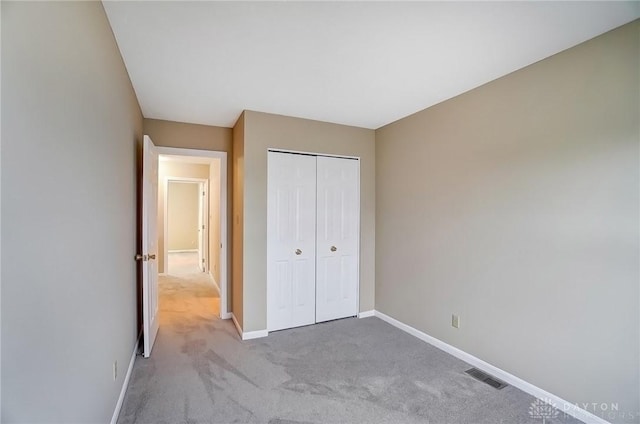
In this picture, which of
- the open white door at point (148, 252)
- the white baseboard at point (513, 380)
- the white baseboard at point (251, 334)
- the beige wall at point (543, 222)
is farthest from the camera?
the white baseboard at point (251, 334)

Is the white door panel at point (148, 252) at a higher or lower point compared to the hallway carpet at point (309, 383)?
higher

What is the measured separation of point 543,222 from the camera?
7.38 ft

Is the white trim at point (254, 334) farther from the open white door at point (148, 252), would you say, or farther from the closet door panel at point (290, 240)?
the open white door at point (148, 252)

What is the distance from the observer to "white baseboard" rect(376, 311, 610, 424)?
2.02 meters

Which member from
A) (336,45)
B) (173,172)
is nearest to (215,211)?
(173,172)

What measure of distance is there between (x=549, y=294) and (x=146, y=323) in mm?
3418

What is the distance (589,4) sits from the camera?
1653 mm

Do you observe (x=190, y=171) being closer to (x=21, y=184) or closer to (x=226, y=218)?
(x=226, y=218)

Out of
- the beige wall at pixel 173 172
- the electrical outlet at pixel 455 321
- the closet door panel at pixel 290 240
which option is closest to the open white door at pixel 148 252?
the closet door panel at pixel 290 240

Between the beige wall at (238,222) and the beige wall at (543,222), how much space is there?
6.52ft

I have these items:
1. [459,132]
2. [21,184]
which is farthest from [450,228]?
[21,184]

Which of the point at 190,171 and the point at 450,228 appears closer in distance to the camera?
the point at 450,228

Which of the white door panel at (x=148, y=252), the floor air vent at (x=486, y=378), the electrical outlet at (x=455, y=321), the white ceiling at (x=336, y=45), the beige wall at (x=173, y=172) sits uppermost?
the white ceiling at (x=336, y=45)

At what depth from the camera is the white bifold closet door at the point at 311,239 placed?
138 inches
